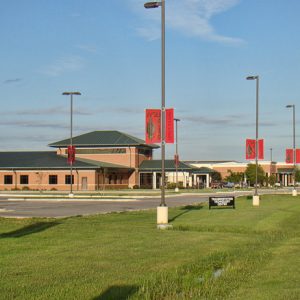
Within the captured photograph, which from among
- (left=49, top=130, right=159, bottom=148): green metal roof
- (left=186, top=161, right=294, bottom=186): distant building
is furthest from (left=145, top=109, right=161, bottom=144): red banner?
(left=186, top=161, right=294, bottom=186): distant building

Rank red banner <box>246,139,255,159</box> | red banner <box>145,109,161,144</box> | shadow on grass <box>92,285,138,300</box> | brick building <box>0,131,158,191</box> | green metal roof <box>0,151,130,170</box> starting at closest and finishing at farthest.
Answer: shadow on grass <box>92,285,138,300</box>, red banner <box>145,109,161,144</box>, red banner <box>246,139,255,159</box>, green metal roof <box>0,151,130,170</box>, brick building <box>0,131,158,191</box>

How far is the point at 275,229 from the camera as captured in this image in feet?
66.2

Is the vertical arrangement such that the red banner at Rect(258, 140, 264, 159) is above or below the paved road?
above

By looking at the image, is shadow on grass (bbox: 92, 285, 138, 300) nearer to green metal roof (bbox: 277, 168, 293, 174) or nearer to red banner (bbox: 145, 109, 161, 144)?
red banner (bbox: 145, 109, 161, 144)

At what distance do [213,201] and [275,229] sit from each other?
10.3m

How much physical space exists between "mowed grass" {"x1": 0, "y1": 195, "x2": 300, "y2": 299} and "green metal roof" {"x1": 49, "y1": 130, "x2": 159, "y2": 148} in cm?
7321

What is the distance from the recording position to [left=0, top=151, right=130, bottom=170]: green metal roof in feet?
266

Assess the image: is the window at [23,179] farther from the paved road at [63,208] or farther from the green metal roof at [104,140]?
the paved road at [63,208]

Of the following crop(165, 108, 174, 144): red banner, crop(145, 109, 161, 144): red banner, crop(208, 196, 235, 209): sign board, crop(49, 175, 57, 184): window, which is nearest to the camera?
crop(165, 108, 174, 144): red banner

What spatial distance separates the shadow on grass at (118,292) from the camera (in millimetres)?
8469

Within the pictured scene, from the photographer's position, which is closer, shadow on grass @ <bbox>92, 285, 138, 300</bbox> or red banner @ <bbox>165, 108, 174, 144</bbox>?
shadow on grass @ <bbox>92, 285, 138, 300</bbox>

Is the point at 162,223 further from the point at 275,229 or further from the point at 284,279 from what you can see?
the point at 284,279

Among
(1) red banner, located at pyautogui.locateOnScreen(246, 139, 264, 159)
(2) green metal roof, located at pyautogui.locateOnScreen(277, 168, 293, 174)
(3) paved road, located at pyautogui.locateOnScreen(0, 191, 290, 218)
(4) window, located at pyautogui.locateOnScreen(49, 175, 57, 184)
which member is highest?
(1) red banner, located at pyautogui.locateOnScreen(246, 139, 264, 159)

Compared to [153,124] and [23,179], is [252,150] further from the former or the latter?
[23,179]
